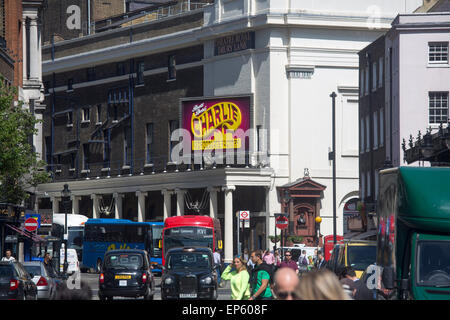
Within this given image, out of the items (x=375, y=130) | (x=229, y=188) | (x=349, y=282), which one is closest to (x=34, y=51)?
(x=375, y=130)

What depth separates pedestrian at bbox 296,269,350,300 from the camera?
8648mm

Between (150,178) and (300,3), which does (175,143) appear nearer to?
(150,178)

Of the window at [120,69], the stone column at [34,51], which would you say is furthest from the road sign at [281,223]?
the window at [120,69]

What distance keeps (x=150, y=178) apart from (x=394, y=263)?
241 feet

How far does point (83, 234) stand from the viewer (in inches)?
2928

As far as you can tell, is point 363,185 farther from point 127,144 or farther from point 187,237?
point 127,144

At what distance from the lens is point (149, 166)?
9400 centimetres

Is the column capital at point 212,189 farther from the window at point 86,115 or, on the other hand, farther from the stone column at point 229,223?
the window at point 86,115

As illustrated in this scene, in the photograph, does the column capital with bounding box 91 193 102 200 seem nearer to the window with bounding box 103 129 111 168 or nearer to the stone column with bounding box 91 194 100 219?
the stone column with bounding box 91 194 100 219

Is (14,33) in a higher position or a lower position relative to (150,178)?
higher
